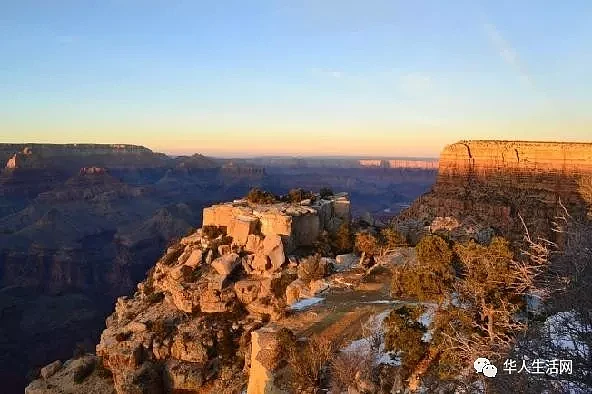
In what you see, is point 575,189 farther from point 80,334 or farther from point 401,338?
point 80,334

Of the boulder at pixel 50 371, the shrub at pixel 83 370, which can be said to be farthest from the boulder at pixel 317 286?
the boulder at pixel 50 371

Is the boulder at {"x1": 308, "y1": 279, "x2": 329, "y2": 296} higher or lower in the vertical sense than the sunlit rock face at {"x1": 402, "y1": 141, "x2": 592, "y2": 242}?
lower

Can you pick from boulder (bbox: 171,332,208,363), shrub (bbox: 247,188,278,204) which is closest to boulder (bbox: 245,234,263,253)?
shrub (bbox: 247,188,278,204)

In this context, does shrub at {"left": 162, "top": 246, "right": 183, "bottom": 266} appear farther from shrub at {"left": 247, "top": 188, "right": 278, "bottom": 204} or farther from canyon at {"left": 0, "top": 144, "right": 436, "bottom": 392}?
canyon at {"left": 0, "top": 144, "right": 436, "bottom": 392}

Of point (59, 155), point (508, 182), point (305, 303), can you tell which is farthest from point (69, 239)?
point (305, 303)

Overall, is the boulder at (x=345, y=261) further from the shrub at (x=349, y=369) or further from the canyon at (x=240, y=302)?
the shrub at (x=349, y=369)

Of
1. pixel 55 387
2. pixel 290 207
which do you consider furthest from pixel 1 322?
pixel 290 207

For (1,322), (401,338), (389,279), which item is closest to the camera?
(401,338)
